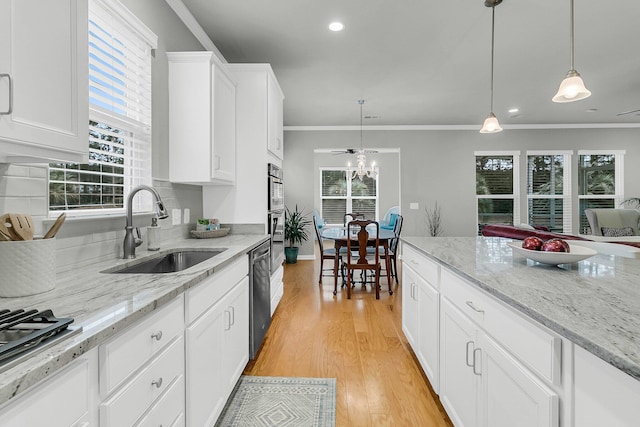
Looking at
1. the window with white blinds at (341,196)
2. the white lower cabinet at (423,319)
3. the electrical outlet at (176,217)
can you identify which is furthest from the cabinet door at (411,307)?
the window with white blinds at (341,196)

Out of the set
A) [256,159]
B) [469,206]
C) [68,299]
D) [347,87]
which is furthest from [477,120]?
[68,299]

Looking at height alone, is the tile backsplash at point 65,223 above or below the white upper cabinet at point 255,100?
below

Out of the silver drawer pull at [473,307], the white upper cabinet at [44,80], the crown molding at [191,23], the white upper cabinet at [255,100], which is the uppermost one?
the crown molding at [191,23]

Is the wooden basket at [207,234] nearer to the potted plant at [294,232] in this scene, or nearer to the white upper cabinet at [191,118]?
the white upper cabinet at [191,118]

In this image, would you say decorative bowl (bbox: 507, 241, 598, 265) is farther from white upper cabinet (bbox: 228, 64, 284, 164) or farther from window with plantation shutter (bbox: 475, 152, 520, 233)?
window with plantation shutter (bbox: 475, 152, 520, 233)

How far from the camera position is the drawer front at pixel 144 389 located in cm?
89

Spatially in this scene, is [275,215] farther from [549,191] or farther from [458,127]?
[549,191]

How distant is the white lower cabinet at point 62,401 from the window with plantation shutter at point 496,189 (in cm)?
721

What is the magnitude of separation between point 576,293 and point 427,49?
299 centimetres

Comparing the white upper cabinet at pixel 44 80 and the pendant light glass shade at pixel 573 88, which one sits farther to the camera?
the pendant light glass shade at pixel 573 88

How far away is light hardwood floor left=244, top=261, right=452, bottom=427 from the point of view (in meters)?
Answer: 1.95

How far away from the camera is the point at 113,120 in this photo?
1.90 metres

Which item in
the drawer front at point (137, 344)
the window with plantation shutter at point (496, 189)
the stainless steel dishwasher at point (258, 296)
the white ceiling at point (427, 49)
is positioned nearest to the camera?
the drawer front at point (137, 344)

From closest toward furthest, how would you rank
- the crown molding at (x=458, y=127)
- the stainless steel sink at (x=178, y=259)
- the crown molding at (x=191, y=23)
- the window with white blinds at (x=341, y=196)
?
the stainless steel sink at (x=178, y=259), the crown molding at (x=191, y=23), the crown molding at (x=458, y=127), the window with white blinds at (x=341, y=196)
